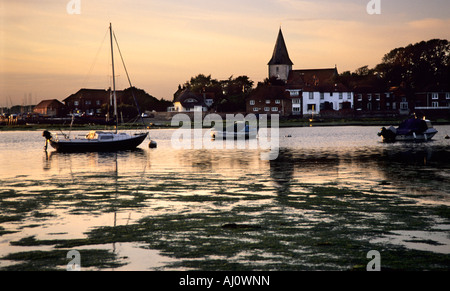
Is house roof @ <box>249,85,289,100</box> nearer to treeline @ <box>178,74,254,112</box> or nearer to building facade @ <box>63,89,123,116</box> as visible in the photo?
treeline @ <box>178,74,254,112</box>

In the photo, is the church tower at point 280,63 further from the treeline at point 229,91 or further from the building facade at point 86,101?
the building facade at point 86,101

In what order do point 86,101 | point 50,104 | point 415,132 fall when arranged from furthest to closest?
point 50,104 → point 86,101 → point 415,132

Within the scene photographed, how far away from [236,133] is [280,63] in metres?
122

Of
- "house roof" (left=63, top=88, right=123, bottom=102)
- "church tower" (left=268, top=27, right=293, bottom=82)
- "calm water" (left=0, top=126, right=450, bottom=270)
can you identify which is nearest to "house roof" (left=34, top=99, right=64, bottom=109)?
"house roof" (left=63, top=88, right=123, bottom=102)

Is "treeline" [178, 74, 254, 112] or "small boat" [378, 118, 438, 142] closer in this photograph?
"small boat" [378, 118, 438, 142]

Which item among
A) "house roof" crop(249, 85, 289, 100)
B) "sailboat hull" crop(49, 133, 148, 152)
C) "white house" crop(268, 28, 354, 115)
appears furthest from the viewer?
"house roof" crop(249, 85, 289, 100)

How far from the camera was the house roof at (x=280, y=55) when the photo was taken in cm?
19225

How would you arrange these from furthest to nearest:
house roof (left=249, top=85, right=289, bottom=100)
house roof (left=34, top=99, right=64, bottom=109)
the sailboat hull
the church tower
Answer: the church tower < house roof (left=34, top=99, right=64, bottom=109) < house roof (left=249, top=85, right=289, bottom=100) < the sailboat hull

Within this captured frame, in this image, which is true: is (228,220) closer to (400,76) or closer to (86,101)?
(400,76)

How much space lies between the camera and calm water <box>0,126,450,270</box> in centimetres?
1105

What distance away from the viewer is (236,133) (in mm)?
74938

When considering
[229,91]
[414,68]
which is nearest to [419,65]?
[414,68]

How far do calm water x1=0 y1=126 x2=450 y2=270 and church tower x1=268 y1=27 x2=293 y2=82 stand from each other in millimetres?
166556
